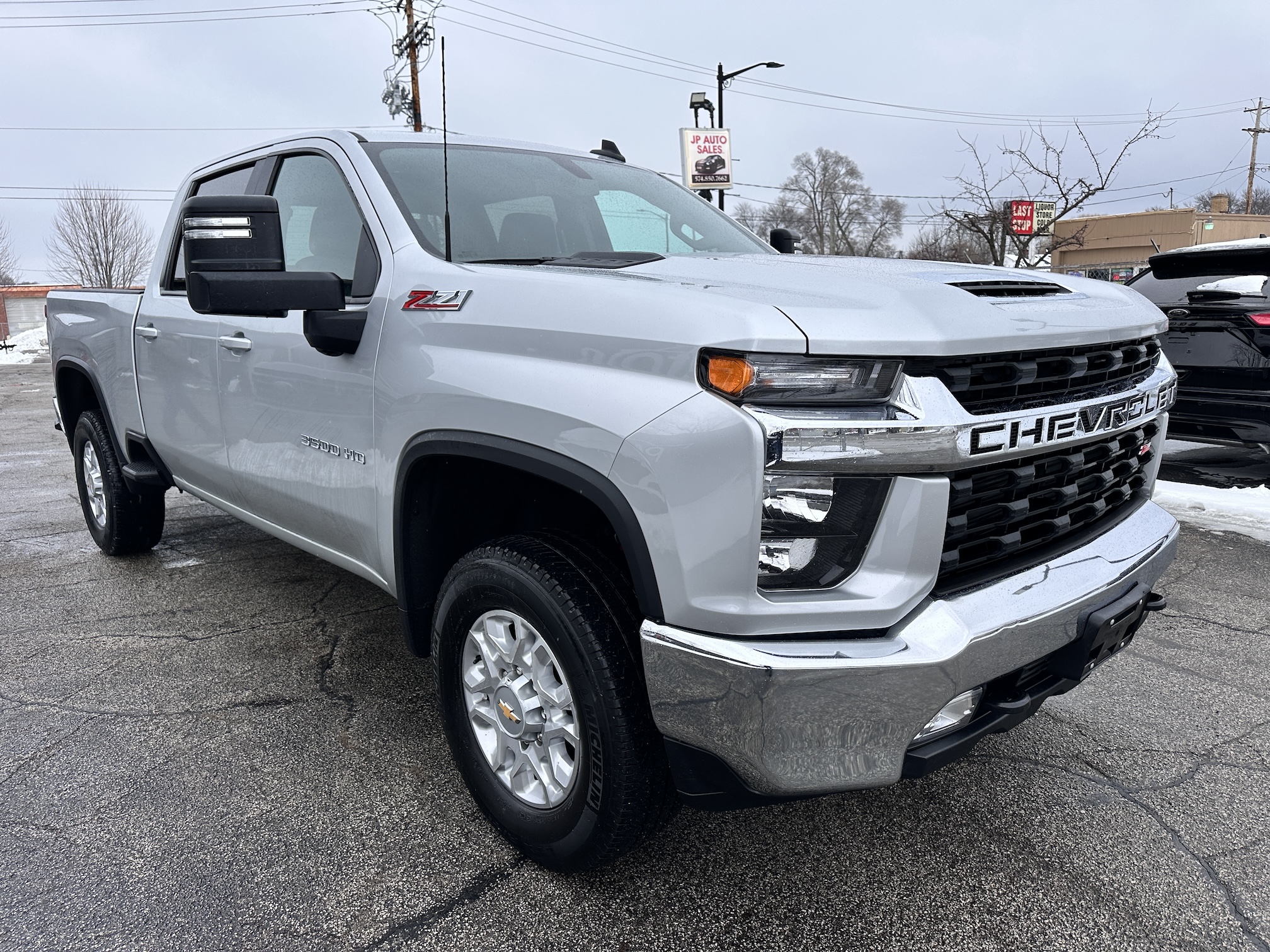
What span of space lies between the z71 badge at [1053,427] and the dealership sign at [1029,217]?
36.6ft

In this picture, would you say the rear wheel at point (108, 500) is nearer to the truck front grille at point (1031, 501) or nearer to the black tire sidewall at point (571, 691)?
the black tire sidewall at point (571, 691)

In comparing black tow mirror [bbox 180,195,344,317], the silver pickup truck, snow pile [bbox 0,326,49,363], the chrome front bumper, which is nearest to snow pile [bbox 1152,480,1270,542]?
the silver pickup truck

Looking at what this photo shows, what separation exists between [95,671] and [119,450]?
1.54 metres

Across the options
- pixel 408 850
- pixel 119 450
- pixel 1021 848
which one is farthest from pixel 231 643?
pixel 1021 848

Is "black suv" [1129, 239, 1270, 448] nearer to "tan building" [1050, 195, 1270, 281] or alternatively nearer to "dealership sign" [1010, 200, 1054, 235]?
"dealership sign" [1010, 200, 1054, 235]

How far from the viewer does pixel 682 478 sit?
5.84 feet

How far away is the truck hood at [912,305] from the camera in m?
1.77

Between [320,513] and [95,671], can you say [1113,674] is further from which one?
[95,671]

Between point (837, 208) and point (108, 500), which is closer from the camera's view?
Result: point (108, 500)

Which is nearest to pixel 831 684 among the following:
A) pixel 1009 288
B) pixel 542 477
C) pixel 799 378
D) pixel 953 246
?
pixel 799 378

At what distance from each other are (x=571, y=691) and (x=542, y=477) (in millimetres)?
490

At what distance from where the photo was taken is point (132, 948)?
6.84ft

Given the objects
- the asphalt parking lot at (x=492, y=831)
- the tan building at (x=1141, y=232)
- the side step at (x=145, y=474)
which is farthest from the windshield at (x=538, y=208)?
the tan building at (x=1141, y=232)

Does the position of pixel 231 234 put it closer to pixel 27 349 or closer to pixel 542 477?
pixel 542 477
